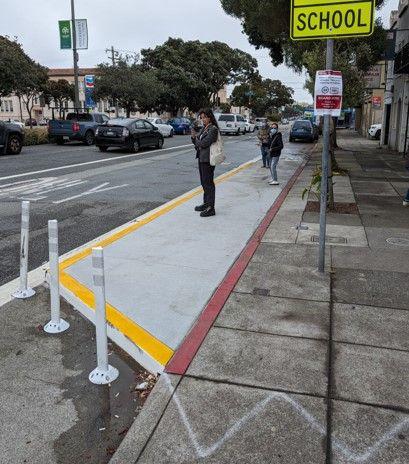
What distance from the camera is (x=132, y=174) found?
558 inches

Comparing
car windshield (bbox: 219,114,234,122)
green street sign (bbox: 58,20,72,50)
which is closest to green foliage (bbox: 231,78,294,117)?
car windshield (bbox: 219,114,234,122)

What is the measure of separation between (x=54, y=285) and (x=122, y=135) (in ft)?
55.6

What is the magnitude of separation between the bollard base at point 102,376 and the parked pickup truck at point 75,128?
2260 centimetres

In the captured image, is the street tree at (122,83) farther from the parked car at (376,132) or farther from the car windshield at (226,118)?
the parked car at (376,132)

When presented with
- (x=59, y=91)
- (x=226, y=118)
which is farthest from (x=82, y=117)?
(x=59, y=91)

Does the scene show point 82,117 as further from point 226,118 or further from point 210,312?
point 210,312

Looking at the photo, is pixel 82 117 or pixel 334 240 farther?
pixel 82 117

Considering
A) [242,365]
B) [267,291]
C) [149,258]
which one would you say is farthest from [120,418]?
[149,258]

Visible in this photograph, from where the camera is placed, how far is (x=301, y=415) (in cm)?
297

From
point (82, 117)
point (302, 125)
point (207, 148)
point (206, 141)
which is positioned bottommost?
point (207, 148)

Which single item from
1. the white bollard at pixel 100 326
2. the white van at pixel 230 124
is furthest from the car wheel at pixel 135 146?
the white van at pixel 230 124

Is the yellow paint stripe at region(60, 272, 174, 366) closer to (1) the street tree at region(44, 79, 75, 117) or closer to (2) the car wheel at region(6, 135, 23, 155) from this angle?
(2) the car wheel at region(6, 135, 23, 155)

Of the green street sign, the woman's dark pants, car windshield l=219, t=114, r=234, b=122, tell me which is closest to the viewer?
the woman's dark pants

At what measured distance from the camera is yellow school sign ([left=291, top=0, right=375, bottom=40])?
4.95m
